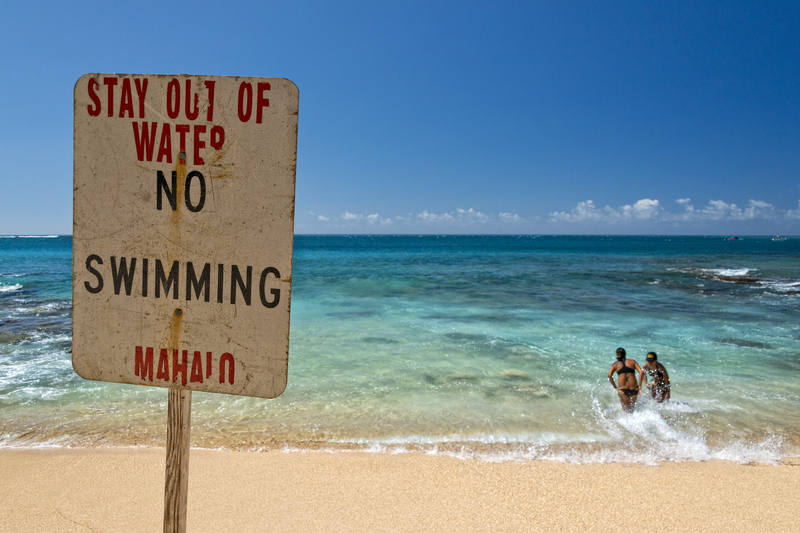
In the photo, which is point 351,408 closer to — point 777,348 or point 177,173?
point 177,173

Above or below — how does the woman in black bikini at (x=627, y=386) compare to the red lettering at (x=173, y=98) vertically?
below

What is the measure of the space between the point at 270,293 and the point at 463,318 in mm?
14047

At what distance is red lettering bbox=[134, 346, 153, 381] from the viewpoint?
1.58 meters

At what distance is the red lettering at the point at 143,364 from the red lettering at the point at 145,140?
0.69 m

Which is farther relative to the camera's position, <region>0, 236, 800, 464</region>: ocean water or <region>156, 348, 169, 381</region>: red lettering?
<region>0, 236, 800, 464</region>: ocean water

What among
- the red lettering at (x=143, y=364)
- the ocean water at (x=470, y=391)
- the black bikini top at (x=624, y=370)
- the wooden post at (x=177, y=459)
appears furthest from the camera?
the black bikini top at (x=624, y=370)

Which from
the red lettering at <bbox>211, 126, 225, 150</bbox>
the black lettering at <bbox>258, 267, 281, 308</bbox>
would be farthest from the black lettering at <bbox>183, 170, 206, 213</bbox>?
the black lettering at <bbox>258, 267, 281, 308</bbox>

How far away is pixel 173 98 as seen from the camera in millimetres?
1518

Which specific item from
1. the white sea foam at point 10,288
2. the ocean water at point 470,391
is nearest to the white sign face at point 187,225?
the ocean water at point 470,391

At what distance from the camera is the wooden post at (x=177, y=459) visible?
5.63ft

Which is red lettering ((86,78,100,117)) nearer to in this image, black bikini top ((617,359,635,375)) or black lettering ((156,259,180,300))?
black lettering ((156,259,180,300))

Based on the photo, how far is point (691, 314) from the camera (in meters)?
16.2

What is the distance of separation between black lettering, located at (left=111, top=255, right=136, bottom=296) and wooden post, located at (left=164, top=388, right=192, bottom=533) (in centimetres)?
44

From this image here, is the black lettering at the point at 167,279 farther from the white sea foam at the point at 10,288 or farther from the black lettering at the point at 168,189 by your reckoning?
the white sea foam at the point at 10,288
